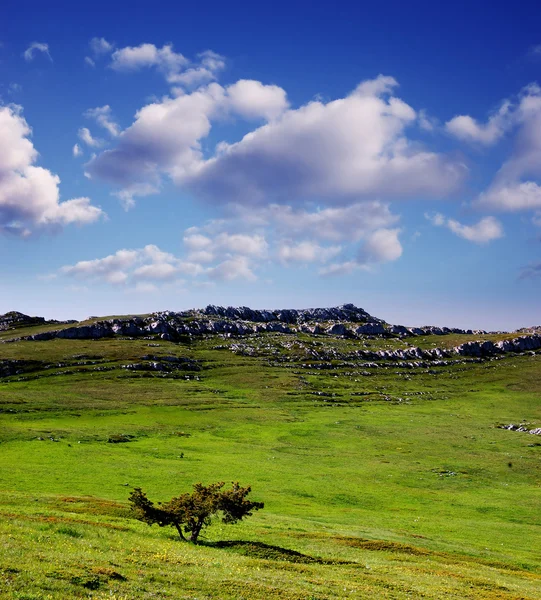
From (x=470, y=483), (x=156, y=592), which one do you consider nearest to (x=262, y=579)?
(x=156, y=592)

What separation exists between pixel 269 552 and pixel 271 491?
38082 millimetres

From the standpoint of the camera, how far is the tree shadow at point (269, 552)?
120 ft

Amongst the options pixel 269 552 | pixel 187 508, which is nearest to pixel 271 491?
pixel 269 552

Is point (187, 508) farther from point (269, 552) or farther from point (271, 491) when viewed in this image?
point (271, 491)

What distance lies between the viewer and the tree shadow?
120 feet

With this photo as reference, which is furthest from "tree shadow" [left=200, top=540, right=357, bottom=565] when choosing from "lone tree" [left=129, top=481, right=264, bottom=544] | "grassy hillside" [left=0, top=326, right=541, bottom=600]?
"lone tree" [left=129, top=481, right=264, bottom=544]

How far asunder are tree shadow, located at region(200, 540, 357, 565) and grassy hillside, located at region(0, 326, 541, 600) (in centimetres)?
17

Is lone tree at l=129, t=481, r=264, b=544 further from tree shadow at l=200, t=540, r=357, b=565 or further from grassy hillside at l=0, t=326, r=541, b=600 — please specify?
tree shadow at l=200, t=540, r=357, b=565

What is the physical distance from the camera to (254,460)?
95.6 m

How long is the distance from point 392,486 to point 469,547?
32500mm

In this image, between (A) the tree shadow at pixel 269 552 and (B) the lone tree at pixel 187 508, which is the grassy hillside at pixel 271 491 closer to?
(A) the tree shadow at pixel 269 552

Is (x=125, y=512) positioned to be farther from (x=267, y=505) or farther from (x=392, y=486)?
(x=392, y=486)

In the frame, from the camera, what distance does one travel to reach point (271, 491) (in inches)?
2918

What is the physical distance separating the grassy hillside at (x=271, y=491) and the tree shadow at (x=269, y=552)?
0.17 m
